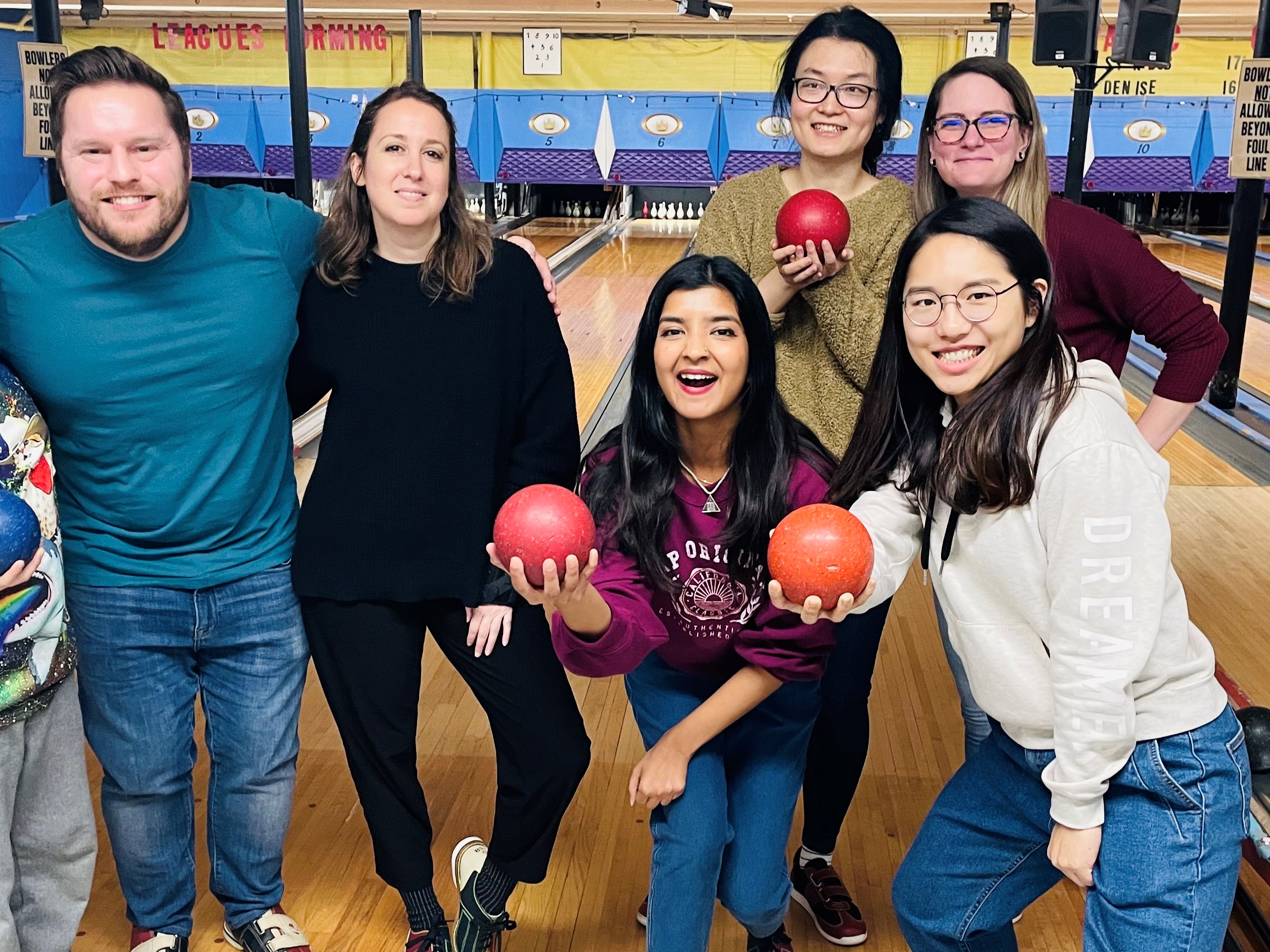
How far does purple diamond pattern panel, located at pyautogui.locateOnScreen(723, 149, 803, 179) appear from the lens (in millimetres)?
8883

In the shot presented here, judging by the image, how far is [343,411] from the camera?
5.11 feet

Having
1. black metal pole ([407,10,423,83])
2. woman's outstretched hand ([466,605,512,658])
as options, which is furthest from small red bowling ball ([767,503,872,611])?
black metal pole ([407,10,423,83])

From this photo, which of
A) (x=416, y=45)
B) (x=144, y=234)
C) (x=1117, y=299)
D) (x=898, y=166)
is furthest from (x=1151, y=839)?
(x=898, y=166)

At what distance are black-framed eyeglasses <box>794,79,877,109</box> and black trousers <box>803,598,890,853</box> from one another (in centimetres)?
63

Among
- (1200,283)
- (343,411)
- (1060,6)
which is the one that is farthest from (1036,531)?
(1200,283)

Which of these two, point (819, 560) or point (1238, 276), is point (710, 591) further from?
point (1238, 276)

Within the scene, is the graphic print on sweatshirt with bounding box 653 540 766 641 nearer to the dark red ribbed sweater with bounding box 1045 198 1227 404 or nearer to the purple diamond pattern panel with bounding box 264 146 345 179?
the dark red ribbed sweater with bounding box 1045 198 1227 404

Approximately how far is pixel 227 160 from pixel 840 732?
8.48m

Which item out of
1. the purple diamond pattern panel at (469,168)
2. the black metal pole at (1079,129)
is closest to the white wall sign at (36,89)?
the black metal pole at (1079,129)

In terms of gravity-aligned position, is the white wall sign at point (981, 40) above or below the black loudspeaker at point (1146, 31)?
above

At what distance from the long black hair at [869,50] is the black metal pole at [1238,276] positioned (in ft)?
11.4

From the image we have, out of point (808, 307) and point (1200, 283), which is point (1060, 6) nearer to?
point (808, 307)

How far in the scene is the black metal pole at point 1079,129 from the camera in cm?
429

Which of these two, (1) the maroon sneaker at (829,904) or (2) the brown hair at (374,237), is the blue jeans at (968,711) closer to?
(1) the maroon sneaker at (829,904)
